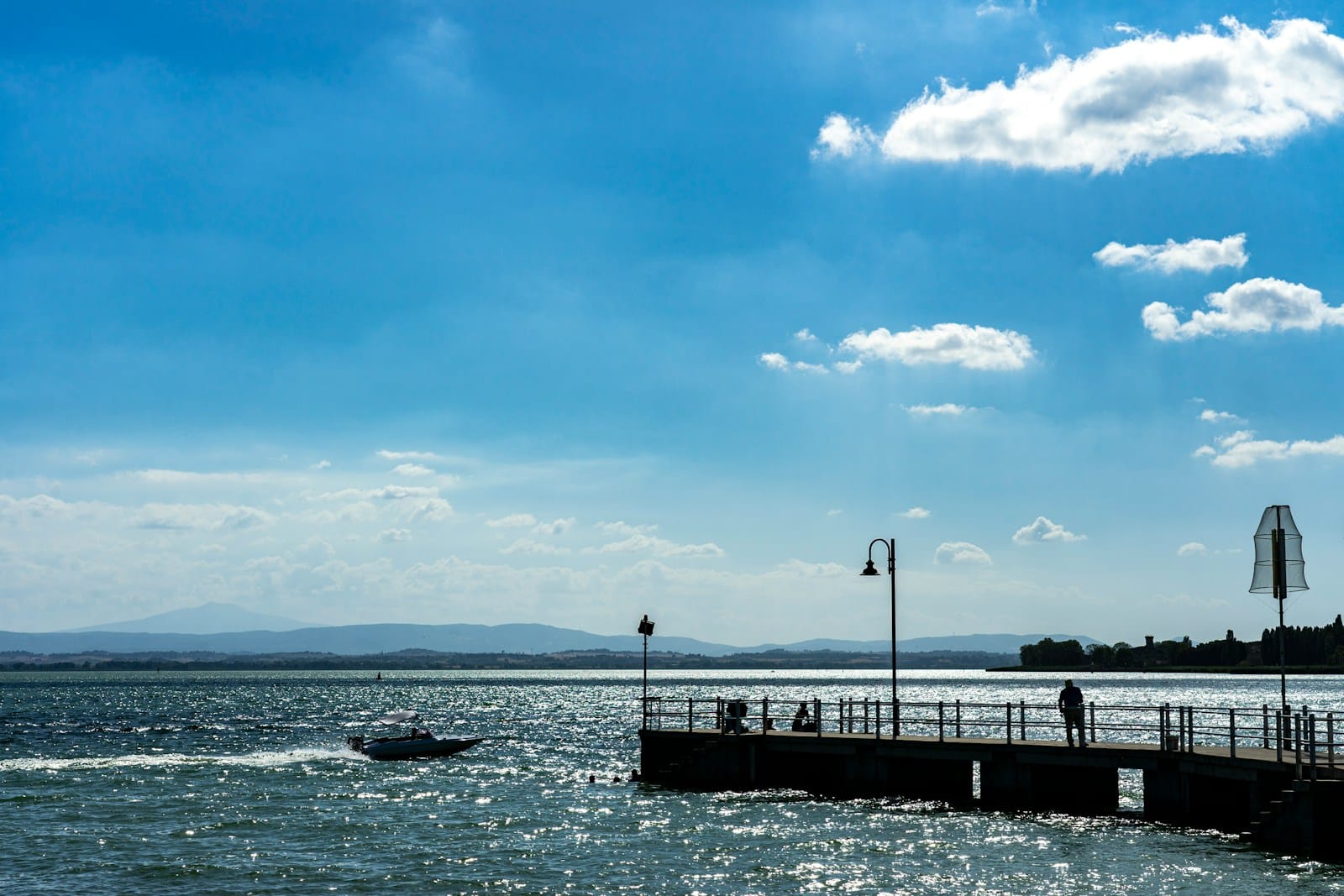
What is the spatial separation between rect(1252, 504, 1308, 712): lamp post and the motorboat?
139ft

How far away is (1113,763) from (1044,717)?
89.5 meters

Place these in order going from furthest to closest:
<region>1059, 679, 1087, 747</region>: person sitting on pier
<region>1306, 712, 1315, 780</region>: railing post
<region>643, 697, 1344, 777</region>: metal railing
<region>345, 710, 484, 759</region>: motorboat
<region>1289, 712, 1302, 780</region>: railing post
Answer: <region>345, 710, 484, 759</region>: motorboat → <region>1059, 679, 1087, 747</region>: person sitting on pier → <region>643, 697, 1344, 777</region>: metal railing → <region>1289, 712, 1302, 780</region>: railing post → <region>1306, 712, 1315, 780</region>: railing post

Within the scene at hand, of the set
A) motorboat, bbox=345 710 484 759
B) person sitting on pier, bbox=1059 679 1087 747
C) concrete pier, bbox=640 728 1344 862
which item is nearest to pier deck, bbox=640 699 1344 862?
concrete pier, bbox=640 728 1344 862

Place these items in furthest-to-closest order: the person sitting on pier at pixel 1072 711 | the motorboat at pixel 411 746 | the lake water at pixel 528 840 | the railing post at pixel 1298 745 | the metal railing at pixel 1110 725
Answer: the motorboat at pixel 411 746 → the person sitting on pier at pixel 1072 711 → the metal railing at pixel 1110 725 → the lake water at pixel 528 840 → the railing post at pixel 1298 745

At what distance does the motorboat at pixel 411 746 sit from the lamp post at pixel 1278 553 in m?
42.3

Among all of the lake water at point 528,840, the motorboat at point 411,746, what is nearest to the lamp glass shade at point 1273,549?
the lake water at point 528,840

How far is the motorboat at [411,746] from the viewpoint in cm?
6631

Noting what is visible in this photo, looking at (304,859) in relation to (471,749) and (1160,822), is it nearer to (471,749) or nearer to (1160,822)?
(1160,822)

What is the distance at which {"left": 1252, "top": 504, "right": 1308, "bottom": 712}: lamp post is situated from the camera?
3300cm

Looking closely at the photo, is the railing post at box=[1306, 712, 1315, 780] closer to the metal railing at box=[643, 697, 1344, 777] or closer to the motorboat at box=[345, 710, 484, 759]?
the metal railing at box=[643, 697, 1344, 777]

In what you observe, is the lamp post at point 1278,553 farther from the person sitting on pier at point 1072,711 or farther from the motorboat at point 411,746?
the motorboat at point 411,746

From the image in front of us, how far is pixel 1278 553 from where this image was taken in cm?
3319

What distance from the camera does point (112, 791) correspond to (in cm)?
5034

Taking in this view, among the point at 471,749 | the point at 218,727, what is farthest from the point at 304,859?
the point at 218,727
